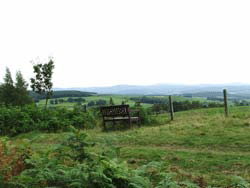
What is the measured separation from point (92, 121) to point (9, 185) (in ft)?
27.6

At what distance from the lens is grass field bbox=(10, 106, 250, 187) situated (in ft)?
14.1

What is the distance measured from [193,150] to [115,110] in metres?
4.98

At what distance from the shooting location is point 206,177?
4.21 metres

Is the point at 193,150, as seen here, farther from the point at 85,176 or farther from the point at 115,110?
the point at 115,110

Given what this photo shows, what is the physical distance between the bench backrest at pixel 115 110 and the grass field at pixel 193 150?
1948 mm

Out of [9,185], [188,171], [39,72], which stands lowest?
[188,171]

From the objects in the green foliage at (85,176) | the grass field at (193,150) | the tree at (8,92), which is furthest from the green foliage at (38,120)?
the tree at (8,92)

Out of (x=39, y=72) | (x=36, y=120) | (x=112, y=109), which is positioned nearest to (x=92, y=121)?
(x=112, y=109)

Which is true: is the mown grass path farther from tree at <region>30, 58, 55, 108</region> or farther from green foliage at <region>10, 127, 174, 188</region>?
tree at <region>30, 58, 55, 108</region>

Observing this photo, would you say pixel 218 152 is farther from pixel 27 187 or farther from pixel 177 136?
pixel 27 187

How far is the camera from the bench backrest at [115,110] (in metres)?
10.4

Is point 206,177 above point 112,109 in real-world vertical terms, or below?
below

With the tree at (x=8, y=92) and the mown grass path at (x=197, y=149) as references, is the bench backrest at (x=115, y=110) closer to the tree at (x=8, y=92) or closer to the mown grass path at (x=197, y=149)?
the mown grass path at (x=197, y=149)

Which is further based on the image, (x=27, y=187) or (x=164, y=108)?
(x=164, y=108)
